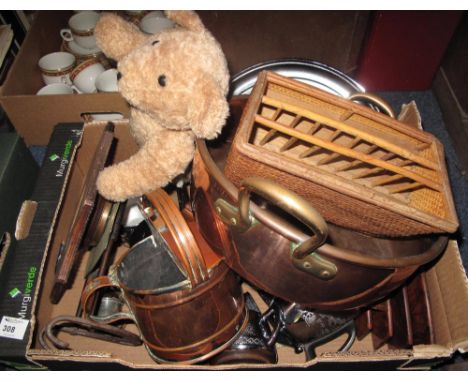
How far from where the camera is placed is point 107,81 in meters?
1.17

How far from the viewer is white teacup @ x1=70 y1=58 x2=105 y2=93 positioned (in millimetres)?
1268

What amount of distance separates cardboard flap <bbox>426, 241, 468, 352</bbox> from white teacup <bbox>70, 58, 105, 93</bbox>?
1117 millimetres

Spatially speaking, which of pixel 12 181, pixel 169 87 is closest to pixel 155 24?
pixel 12 181

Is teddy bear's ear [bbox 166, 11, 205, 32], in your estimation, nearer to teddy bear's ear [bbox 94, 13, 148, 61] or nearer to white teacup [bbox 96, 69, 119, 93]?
teddy bear's ear [bbox 94, 13, 148, 61]

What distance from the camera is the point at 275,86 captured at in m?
0.66

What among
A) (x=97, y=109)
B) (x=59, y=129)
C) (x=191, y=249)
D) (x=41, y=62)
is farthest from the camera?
(x=41, y=62)

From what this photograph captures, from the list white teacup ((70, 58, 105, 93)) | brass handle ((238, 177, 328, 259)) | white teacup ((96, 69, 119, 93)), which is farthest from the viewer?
white teacup ((70, 58, 105, 93))

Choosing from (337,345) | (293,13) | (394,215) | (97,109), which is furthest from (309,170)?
(293,13)

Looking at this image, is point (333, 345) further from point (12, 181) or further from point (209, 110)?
point (12, 181)

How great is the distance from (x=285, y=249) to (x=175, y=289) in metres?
0.24

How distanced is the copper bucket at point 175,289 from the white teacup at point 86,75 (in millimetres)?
738

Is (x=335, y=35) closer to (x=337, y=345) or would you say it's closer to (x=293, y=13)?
(x=293, y=13)

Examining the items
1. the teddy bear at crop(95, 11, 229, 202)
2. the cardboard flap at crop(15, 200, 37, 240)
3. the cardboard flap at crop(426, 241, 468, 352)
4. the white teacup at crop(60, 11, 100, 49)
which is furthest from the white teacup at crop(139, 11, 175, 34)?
the cardboard flap at crop(426, 241, 468, 352)

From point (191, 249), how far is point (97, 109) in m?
0.61
